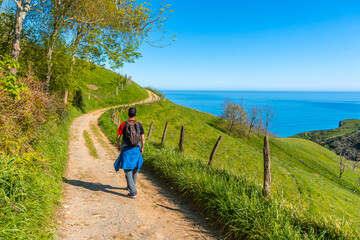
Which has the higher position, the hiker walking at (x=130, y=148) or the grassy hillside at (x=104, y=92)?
the grassy hillside at (x=104, y=92)

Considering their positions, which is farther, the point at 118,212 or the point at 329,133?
the point at 329,133

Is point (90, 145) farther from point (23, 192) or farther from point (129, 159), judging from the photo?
point (23, 192)

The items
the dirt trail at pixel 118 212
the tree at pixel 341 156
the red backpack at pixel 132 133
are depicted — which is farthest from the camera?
the tree at pixel 341 156

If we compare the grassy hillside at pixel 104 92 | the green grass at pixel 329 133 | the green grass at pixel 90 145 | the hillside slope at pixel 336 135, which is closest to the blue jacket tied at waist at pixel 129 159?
the green grass at pixel 90 145

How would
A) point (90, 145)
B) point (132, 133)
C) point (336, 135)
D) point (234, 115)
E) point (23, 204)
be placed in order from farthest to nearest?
point (336, 135), point (234, 115), point (90, 145), point (132, 133), point (23, 204)

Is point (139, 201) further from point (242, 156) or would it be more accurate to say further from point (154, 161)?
point (242, 156)

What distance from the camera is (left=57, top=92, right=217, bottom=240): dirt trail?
4.10 meters

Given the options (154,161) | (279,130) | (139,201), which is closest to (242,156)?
(154,161)

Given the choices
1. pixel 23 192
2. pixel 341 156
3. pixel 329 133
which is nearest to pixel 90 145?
pixel 23 192

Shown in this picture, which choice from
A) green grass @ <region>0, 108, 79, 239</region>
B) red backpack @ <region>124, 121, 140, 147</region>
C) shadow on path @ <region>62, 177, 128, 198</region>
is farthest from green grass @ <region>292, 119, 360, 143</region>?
green grass @ <region>0, 108, 79, 239</region>

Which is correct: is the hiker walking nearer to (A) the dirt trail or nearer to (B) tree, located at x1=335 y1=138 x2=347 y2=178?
(A) the dirt trail

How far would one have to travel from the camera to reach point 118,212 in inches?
192

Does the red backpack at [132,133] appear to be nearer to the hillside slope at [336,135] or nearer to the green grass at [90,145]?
the green grass at [90,145]

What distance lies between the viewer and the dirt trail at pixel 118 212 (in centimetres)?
410
